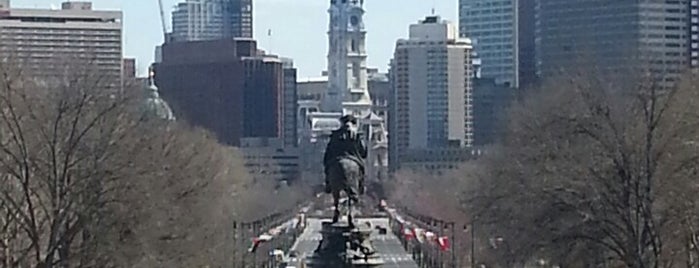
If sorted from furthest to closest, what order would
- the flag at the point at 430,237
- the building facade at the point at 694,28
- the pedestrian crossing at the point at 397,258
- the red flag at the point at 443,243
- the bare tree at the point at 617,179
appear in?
the building facade at the point at 694,28 → the flag at the point at 430,237 → the pedestrian crossing at the point at 397,258 → the red flag at the point at 443,243 → the bare tree at the point at 617,179

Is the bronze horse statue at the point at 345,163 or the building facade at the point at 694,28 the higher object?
the building facade at the point at 694,28

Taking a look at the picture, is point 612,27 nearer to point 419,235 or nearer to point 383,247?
point 383,247

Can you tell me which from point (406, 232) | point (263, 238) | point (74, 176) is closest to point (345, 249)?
point (74, 176)

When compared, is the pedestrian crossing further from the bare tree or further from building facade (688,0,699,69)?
building facade (688,0,699,69)

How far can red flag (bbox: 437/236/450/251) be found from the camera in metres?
80.3

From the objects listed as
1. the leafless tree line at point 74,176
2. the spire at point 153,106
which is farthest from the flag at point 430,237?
the leafless tree line at point 74,176

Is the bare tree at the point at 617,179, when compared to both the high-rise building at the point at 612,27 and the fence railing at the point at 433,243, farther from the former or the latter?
the high-rise building at the point at 612,27

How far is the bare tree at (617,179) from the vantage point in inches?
1805

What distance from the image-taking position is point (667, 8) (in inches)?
6324

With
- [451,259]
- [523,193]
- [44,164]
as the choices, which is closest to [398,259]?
[451,259]

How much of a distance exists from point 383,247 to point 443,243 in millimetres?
23006

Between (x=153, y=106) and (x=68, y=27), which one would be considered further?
(x=68, y=27)

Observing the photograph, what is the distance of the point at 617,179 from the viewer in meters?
47.6

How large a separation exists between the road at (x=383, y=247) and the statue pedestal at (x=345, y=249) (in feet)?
131
